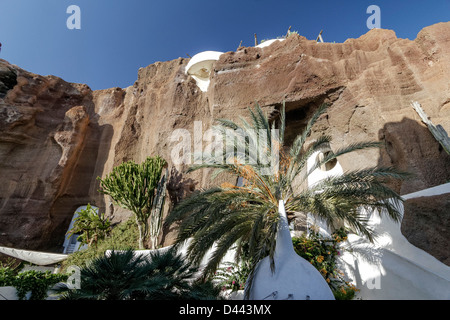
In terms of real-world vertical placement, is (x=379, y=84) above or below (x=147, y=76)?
below

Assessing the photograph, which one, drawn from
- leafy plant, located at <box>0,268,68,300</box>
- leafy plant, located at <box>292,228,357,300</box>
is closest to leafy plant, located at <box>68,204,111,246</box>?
leafy plant, located at <box>0,268,68,300</box>

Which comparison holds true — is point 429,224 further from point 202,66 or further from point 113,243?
point 202,66

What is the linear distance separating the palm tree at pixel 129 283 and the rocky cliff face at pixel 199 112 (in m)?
6.32

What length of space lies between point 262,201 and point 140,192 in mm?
6206

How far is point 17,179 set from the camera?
14031 millimetres

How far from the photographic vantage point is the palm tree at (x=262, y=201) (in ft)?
16.9

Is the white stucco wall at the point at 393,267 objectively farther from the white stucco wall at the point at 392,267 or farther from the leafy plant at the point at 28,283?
the leafy plant at the point at 28,283

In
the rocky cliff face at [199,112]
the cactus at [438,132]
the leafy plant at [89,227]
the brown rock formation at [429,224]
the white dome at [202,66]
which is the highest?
the white dome at [202,66]

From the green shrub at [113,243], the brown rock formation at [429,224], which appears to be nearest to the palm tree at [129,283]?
the brown rock formation at [429,224]

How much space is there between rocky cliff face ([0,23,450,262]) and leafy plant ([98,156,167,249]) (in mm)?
1146

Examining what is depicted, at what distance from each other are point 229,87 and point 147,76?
8770 mm

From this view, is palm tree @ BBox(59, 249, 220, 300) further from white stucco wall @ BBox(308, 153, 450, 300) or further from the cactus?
the cactus
